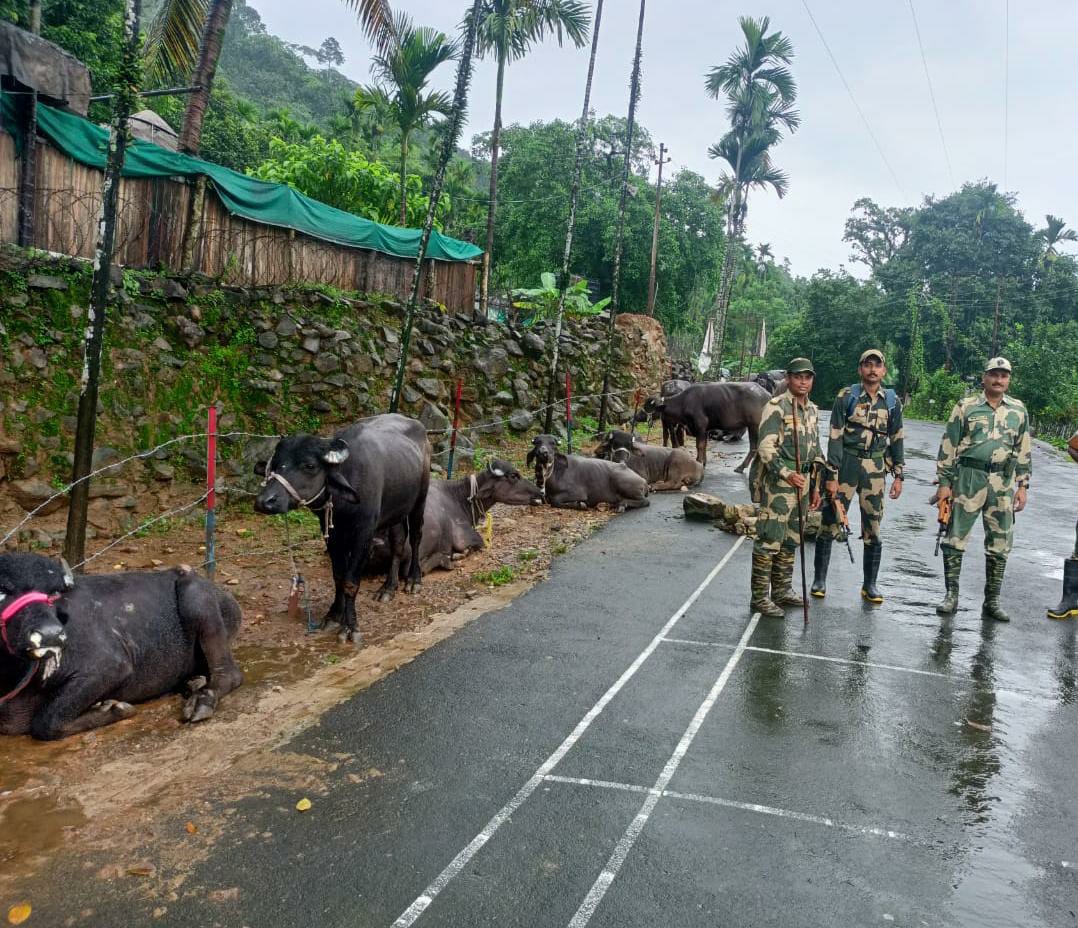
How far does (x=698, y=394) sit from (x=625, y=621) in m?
9.98

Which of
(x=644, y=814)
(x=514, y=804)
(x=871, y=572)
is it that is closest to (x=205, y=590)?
(x=514, y=804)

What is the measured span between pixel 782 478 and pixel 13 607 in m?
5.76

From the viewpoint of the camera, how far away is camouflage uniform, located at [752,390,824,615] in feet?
23.7

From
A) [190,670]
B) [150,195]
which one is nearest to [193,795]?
[190,670]

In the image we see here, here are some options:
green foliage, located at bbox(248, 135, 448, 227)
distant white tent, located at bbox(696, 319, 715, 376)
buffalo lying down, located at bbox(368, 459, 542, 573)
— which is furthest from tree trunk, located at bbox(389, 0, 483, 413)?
distant white tent, located at bbox(696, 319, 715, 376)

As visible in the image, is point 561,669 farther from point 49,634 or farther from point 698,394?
point 698,394

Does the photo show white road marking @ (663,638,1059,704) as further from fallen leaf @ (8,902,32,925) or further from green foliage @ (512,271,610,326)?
green foliage @ (512,271,610,326)

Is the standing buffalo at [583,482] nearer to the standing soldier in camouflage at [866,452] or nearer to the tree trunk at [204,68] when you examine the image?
the standing soldier in camouflage at [866,452]

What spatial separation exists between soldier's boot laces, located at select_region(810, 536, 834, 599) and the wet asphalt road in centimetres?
39

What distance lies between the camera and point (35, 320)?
9414 millimetres

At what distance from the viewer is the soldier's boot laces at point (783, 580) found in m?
7.48

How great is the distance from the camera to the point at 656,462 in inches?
565

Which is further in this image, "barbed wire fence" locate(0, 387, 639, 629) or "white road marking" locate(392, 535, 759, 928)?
"barbed wire fence" locate(0, 387, 639, 629)

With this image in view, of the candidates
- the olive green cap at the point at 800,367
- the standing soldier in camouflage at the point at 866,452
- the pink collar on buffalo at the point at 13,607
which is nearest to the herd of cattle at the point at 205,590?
the pink collar on buffalo at the point at 13,607
